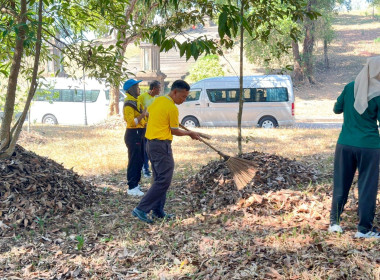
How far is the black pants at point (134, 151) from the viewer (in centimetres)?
835

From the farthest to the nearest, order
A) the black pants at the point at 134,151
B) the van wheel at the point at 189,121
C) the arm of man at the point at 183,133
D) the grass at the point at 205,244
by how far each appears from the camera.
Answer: the van wheel at the point at 189,121 → the black pants at the point at 134,151 → the arm of man at the point at 183,133 → the grass at the point at 205,244

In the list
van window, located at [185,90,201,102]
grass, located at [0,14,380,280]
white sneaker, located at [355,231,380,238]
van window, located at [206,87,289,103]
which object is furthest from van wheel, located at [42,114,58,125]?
white sneaker, located at [355,231,380,238]

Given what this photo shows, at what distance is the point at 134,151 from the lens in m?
8.35

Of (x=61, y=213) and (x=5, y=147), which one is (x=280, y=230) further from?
(x=5, y=147)

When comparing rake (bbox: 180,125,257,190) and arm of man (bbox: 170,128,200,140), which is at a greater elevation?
arm of man (bbox: 170,128,200,140)

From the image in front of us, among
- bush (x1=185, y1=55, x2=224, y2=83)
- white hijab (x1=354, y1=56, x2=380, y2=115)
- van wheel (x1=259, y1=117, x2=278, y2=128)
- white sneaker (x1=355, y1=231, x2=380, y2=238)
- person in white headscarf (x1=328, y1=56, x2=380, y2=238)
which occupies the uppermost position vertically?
bush (x1=185, y1=55, x2=224, y2=83)

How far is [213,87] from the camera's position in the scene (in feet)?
72.0

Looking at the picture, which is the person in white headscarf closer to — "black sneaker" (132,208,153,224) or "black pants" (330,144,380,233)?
"black pants" (330,144,380,233)

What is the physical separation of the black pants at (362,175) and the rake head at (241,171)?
1.48 m

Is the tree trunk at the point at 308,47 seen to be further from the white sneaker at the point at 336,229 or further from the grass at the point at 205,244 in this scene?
the white sneaker at the point at 336,229

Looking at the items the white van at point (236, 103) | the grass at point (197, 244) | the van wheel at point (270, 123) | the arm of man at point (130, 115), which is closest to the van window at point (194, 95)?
the white van at point (236, 103)

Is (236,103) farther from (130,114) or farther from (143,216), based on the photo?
(143,216)

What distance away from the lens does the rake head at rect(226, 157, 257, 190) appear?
22.3 feet

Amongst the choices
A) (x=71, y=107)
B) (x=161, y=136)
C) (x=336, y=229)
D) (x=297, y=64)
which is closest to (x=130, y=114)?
(x=161, y=136)
